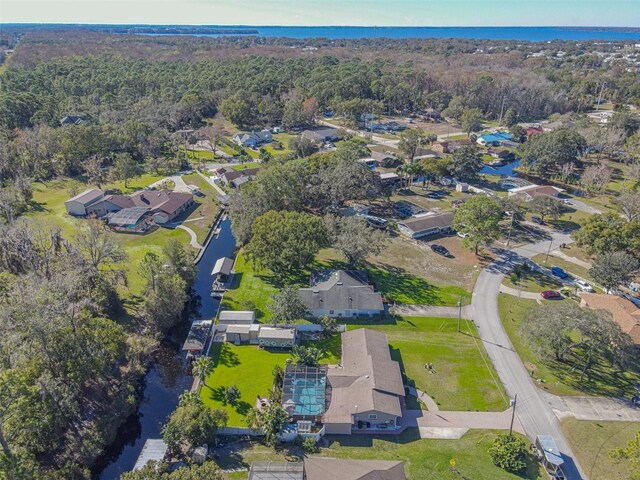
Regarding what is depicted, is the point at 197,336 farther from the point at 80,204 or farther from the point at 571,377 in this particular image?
the point at 80,204

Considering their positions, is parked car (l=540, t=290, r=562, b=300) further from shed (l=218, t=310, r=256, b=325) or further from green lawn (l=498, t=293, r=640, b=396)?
shed (l=218, t=310, r=256, b=325)

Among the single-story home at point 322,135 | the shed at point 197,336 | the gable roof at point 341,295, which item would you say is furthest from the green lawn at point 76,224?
the single-story home at point 322,135

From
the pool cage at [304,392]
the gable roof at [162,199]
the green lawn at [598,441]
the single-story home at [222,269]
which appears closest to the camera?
the green lawn at [598,441]

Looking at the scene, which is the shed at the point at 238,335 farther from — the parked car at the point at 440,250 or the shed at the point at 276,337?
the parked car at the point at 440,250

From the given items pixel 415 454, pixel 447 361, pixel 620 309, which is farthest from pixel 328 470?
pixel 620 309

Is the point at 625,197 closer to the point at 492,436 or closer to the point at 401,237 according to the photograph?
the point at 401,237

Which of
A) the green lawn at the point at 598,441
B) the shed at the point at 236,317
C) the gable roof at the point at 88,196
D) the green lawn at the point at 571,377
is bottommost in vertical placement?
the green lawn at the point at 598,441
